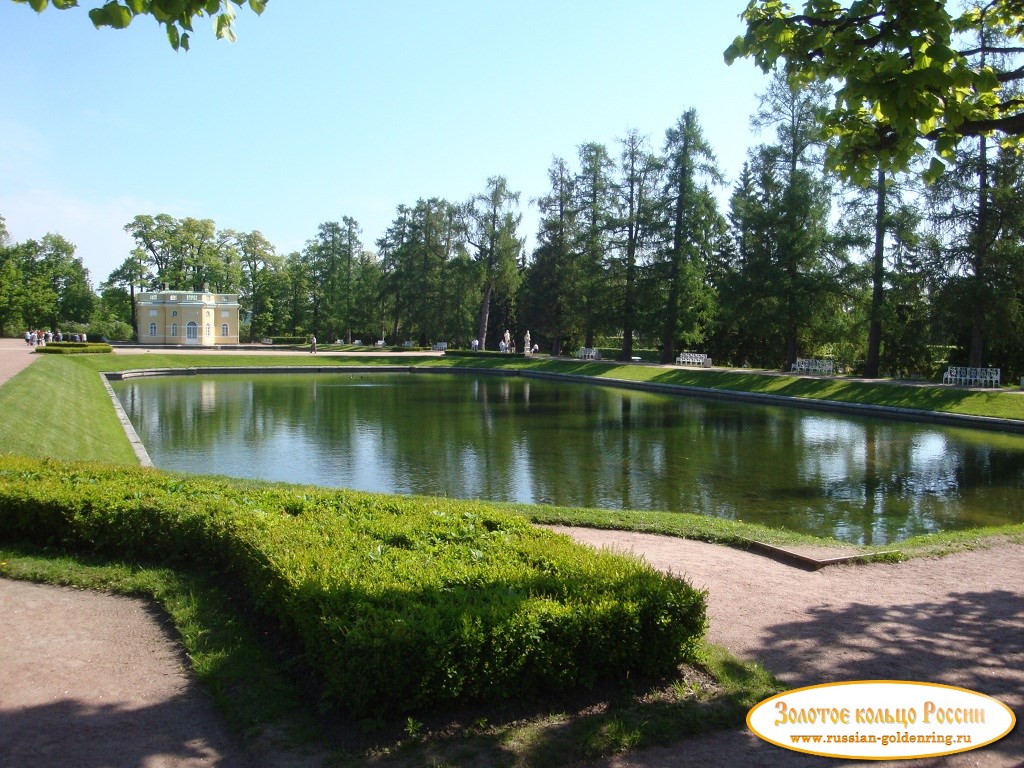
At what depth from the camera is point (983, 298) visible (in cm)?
2630

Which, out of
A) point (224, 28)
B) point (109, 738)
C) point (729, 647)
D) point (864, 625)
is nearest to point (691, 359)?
point (864, 625)

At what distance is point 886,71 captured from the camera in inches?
198

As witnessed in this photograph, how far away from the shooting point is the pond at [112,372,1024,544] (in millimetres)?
11781

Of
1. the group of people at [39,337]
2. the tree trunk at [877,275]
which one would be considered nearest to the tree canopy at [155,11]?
the tree trunk at [877,275]

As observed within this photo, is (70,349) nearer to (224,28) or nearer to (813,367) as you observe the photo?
(813,367)

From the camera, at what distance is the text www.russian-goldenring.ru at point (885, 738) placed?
355 centimetres

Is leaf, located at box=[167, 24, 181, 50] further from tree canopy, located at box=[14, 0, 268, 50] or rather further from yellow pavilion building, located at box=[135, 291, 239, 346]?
yellow pavilion building, located at box=[135, 291, 239, 346]

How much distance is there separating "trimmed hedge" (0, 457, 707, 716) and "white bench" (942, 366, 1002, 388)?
26.7 meters

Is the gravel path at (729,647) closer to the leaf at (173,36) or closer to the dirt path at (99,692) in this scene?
the dirt path at (99,692)

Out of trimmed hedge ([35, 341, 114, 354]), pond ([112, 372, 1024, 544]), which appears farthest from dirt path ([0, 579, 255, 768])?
trimmed hedge ([35, 341, 114, 354])

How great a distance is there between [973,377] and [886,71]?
26.6 metres

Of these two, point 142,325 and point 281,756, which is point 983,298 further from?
point 142,325

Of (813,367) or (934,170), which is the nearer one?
(934,170)

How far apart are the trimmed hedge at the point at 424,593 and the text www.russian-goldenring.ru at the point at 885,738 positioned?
2.70ft
